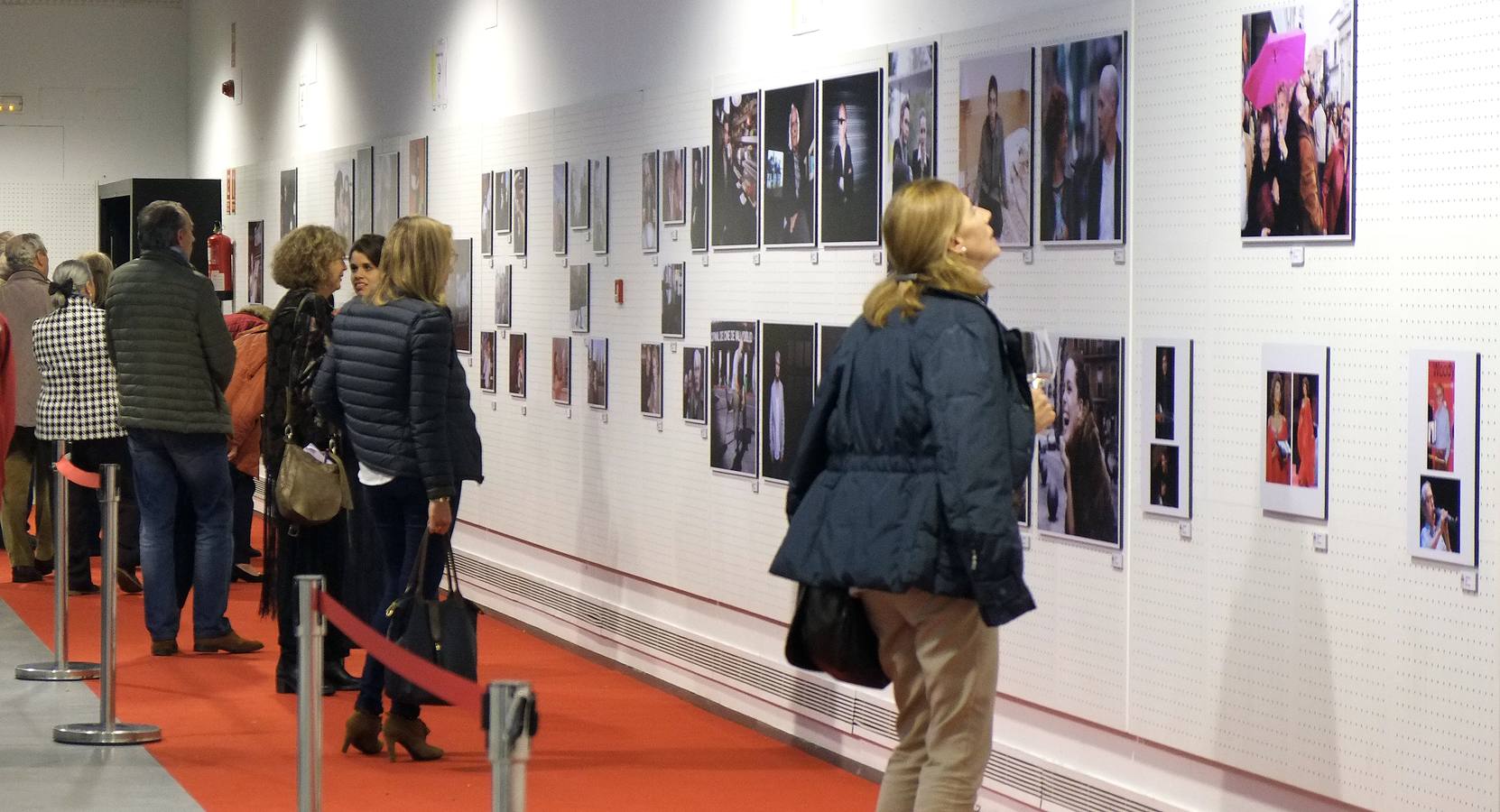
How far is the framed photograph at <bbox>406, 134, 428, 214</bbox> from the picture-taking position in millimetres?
10734

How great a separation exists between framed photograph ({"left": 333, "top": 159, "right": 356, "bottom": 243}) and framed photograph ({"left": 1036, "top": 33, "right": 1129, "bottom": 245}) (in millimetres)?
7687

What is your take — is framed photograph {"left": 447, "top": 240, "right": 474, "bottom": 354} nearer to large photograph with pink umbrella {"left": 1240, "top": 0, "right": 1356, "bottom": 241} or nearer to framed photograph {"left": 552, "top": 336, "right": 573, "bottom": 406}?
framed photograph {"left": 552, "top": 336, "right": 573, "bottom": 406}

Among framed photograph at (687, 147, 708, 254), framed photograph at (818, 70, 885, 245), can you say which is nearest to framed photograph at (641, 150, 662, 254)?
framed photograph at (687, 147, 708, 254)

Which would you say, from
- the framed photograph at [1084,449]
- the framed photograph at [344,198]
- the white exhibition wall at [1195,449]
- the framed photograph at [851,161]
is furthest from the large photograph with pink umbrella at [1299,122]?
the framed photograph at [344,198]

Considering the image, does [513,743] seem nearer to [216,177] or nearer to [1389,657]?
[1389,657]

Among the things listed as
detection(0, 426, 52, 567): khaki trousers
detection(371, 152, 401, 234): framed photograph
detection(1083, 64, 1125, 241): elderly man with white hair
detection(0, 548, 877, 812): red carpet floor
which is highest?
detection(371, 152, 401, 234): framed photograph

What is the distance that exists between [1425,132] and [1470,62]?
18 cm

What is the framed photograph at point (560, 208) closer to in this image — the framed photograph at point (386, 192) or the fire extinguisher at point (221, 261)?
the framed photograph at point (386, 192)

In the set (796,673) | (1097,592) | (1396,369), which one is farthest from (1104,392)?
(796,673)

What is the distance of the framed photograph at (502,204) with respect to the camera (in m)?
9.46

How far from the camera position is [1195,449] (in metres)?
4.75

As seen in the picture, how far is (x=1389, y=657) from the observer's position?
4191 mm

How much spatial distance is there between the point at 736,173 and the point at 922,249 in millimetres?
3025

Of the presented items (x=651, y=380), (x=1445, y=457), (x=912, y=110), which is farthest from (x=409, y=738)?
(x=1445, y=457)
